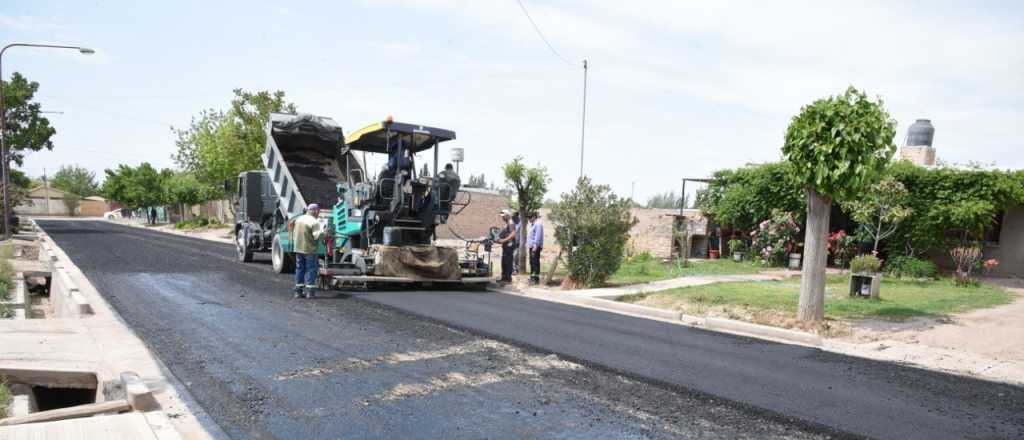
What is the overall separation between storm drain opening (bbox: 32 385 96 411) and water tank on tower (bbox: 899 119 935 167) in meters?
22.7

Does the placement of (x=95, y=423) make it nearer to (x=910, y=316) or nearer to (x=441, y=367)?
(x=441, y=367)

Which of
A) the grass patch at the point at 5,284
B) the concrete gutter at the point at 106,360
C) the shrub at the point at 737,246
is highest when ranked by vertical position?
the shrub at the point at 737,246

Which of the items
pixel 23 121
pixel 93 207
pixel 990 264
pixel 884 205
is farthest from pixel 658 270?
pixel 93 207

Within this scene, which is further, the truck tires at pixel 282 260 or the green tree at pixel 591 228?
the truck tires at pixel 282 260

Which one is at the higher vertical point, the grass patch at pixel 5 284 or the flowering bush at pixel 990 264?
the flowering bush at pixel 990 264

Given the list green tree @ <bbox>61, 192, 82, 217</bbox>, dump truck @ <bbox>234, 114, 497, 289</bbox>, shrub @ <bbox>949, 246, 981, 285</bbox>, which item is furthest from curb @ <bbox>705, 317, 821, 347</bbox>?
green tree @ <bbox>61, 192, 82, 217</bbox>

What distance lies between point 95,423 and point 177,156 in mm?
45124

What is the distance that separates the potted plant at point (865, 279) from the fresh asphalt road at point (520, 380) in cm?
438

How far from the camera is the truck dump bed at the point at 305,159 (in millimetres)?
14000

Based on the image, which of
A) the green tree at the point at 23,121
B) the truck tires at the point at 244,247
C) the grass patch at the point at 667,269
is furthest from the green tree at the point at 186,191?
the grass patch at the point at 667,269

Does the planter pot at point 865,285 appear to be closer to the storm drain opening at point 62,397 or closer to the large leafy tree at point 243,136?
the storm drain opening at point 62,397

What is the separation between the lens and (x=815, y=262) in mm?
8727

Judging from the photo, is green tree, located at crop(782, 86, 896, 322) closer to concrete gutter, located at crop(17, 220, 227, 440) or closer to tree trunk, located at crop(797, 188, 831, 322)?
tree trunk, located at crop(797, 188, 831, 322)

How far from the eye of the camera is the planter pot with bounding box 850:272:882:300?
11.1m
